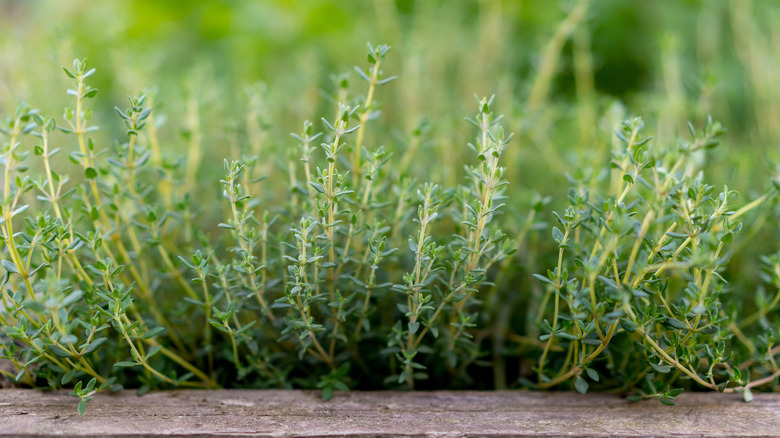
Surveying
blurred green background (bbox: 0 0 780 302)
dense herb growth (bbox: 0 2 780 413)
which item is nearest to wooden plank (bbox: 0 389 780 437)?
dense herb growth (bbox: 0 2 780 413)

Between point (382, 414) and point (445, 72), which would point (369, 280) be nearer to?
point (382, 414)

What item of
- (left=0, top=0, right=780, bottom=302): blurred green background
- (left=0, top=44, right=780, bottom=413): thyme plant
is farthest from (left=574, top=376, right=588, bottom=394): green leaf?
(left=0, top=0, right=780, bottom=302): blurred green background

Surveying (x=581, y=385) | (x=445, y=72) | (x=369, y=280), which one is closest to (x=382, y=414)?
(x=369, y=280)

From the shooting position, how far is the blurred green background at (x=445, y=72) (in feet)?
4.84

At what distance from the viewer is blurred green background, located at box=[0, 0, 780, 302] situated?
1.47 meters

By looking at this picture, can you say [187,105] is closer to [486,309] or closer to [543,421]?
[486,309]

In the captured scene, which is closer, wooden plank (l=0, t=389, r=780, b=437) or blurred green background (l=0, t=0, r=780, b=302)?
wooden plank (l=0, t=389, r=780, b=437)

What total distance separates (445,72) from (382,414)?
1.66m

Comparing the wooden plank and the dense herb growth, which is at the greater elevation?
the dense herb growth

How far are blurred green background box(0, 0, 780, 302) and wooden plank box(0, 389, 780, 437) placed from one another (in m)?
0.40

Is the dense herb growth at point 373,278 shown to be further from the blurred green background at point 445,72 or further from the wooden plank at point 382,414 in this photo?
the blurred green background at point 445,72

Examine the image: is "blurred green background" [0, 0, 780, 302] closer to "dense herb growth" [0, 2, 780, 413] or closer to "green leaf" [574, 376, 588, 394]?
"dense herb growth" [0, 2, 780, 413]

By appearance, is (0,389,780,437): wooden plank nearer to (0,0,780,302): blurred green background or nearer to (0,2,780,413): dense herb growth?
(0,2,780,413): dense herb growth

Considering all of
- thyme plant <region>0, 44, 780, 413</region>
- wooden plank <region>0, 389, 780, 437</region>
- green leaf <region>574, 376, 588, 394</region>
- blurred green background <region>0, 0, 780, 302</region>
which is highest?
blurred green background <region>0, 0, 780, 302</region>
